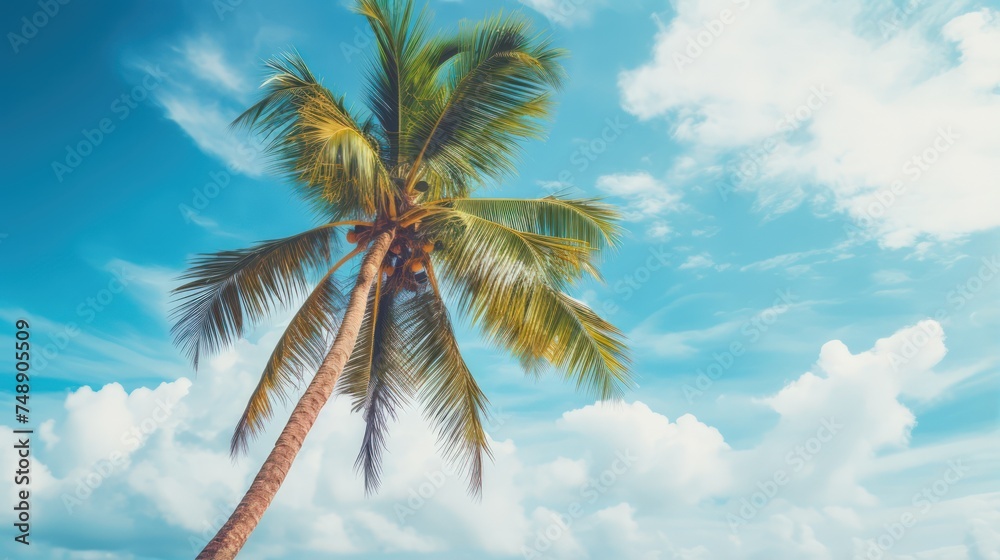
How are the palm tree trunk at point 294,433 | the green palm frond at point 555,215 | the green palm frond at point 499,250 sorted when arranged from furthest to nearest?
the green palm frond at point 555,215, the green palm frond at point 499,250, the palm tree trunk at point 294,433

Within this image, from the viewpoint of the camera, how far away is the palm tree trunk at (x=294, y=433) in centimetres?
584

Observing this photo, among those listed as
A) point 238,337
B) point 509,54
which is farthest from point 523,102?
point 238,337

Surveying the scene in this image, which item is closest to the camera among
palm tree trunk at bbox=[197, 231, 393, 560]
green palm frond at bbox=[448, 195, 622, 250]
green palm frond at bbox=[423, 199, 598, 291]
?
palm tree trunk at bbox=[197, 231, 393, 560]

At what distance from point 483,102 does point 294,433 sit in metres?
5.26

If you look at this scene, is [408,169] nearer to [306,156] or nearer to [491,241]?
[306,156]

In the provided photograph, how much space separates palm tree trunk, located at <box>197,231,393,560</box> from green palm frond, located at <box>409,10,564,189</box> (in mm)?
1475

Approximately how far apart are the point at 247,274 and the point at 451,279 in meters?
2.88

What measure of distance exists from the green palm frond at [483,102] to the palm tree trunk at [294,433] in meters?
1.48

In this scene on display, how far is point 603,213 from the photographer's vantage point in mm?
10398

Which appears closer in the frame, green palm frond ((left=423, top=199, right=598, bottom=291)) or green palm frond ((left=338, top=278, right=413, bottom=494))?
green palm frond ((left=423, top=199, right=598, bottom=291))

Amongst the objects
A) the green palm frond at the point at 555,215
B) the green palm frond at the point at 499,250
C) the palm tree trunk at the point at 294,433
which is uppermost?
the green palm frond at the point at 555,215

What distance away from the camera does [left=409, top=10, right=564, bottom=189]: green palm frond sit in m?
9.52

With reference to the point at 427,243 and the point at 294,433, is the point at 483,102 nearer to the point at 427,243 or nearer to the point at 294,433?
the point at 427,243

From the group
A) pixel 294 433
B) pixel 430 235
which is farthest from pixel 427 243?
pixel 294 433
